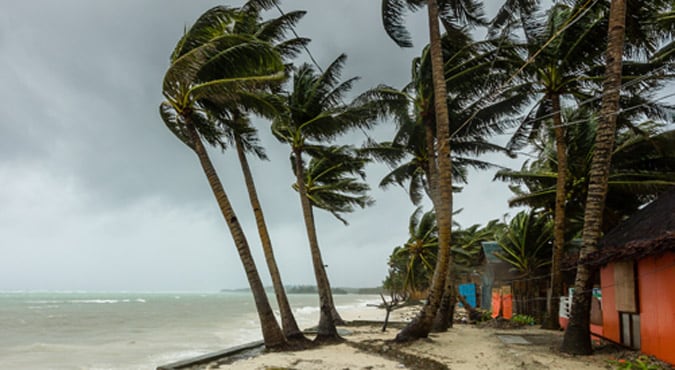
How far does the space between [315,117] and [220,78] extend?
4.28 metres

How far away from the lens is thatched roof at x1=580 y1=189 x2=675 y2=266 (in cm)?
681

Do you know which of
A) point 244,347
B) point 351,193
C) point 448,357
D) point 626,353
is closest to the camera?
point 626,353

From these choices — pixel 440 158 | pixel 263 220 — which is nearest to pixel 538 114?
pixel 440 158

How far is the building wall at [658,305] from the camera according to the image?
7312mm

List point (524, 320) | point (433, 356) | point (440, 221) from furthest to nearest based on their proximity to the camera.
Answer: point (524, 320) → point (440, 221) → point (433, 356)

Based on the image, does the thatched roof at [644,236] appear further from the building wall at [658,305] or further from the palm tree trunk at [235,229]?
the palm tree trunk at [235,229]

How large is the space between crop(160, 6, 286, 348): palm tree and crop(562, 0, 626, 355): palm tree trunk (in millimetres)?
6619

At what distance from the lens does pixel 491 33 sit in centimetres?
1207

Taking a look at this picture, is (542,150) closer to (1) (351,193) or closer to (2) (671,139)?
(2) (671,139)

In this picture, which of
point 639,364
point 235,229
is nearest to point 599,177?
point 639,364

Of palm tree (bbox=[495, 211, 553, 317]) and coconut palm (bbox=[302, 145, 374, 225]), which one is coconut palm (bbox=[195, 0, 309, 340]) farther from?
palm tree (bbox=[495, 211, 553, 317])

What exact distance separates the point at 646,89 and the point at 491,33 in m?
4.26

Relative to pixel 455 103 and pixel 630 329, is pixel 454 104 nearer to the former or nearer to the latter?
pixel 455 103

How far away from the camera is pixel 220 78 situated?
10164mm
